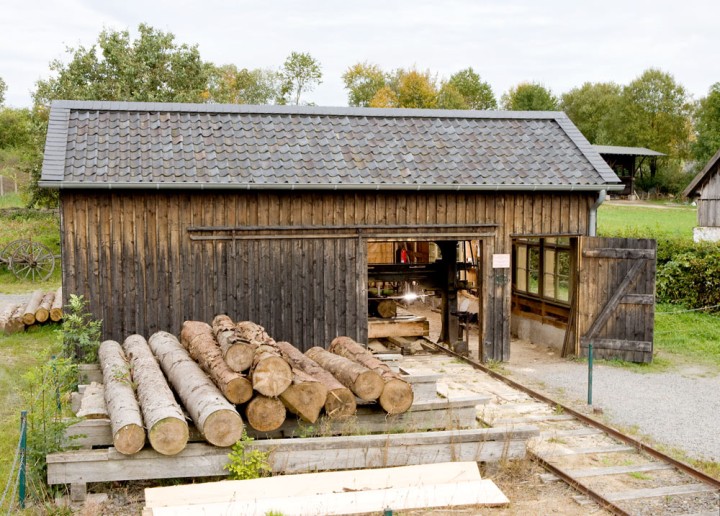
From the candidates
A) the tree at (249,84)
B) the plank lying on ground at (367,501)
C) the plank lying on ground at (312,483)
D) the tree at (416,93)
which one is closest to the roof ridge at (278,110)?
the plank lying on ground at (312,483)

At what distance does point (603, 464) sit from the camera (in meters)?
8.10

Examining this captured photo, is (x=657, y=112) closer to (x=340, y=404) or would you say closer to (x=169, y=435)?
(x=340, y=404)

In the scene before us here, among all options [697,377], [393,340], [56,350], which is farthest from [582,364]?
[56,350]

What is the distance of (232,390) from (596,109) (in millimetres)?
75922

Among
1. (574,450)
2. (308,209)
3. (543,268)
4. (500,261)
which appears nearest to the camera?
(574,450)

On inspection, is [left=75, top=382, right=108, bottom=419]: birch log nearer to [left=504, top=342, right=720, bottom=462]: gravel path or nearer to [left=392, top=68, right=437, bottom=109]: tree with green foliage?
[left=504, top=342, right=720, bottom=462]: gravel path

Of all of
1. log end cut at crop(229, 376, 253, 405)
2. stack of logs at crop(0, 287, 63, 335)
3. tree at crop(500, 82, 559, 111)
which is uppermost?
tree at crop(500, 82, 559, 111)

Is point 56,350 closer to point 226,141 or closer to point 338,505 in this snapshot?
point 226,141

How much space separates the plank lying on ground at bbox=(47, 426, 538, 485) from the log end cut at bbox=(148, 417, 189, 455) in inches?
7.6

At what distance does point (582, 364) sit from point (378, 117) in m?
5.95

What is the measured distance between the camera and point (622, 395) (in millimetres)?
11109

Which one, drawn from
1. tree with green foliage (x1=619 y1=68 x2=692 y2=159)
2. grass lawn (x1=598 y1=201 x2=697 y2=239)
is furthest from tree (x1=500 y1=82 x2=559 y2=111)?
grass lawn (x1=598 y1=201 x2=697 y2=239)

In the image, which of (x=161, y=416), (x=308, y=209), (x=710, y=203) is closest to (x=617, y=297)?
(x=308, y=209)

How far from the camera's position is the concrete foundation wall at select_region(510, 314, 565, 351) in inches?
588
